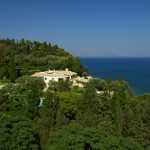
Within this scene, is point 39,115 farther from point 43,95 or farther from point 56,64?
point 56,64

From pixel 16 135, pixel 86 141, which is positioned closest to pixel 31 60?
pixel 16 135

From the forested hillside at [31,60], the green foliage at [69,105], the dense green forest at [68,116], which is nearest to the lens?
the dense green forest at [68,116]

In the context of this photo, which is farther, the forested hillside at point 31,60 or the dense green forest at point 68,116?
the forested hillside at point 31,60

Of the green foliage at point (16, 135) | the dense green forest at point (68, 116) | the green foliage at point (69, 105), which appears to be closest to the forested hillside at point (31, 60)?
the dense green forest at point (68, 116)

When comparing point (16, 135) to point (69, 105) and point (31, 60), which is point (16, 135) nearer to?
point (69, 105)

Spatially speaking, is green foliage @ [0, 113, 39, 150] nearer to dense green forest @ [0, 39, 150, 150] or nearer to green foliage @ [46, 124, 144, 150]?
dense green forest @ [0, 39, 150, 150]

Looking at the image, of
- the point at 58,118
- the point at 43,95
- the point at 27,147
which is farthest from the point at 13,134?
the point at 43,95

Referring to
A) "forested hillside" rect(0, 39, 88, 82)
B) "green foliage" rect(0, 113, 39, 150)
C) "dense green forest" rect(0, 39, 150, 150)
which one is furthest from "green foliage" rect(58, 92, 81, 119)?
"forested hillside" rect(0, 39, 88, 82)

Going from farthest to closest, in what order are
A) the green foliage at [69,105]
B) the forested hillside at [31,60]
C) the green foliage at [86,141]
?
the forested hillside at [31,60] → the green foliage at [69,105] → the green foliage at [86,141]

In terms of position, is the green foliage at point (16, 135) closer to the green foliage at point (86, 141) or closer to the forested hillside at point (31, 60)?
the green foliage at point (86, 141)
